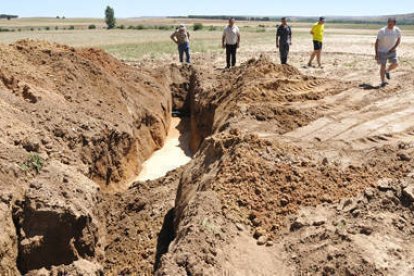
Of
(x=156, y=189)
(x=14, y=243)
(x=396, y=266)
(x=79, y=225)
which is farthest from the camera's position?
(x=156, y=189)

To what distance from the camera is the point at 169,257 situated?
5.16 metres

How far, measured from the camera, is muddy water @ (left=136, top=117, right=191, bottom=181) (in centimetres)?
1113

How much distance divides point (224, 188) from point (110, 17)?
249ft

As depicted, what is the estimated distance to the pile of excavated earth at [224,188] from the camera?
532 centimetres

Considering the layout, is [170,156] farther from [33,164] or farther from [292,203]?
[292,203]

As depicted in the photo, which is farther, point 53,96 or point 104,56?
point 104,56

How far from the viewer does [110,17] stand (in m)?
77.4

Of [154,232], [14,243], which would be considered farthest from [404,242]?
[14,243]

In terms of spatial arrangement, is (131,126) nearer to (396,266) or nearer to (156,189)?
(156,189)

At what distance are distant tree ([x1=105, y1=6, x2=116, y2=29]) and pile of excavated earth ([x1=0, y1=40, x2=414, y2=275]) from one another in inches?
2690

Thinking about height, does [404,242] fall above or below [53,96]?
below

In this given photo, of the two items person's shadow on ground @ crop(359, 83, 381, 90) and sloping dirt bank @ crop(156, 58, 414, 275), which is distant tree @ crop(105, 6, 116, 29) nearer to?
person's shadow on ground @ crop(359, 83, 381, 90)

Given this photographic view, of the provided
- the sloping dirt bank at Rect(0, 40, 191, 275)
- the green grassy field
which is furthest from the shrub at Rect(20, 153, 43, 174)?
the green grassy field

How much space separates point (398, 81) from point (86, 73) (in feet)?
27.4
